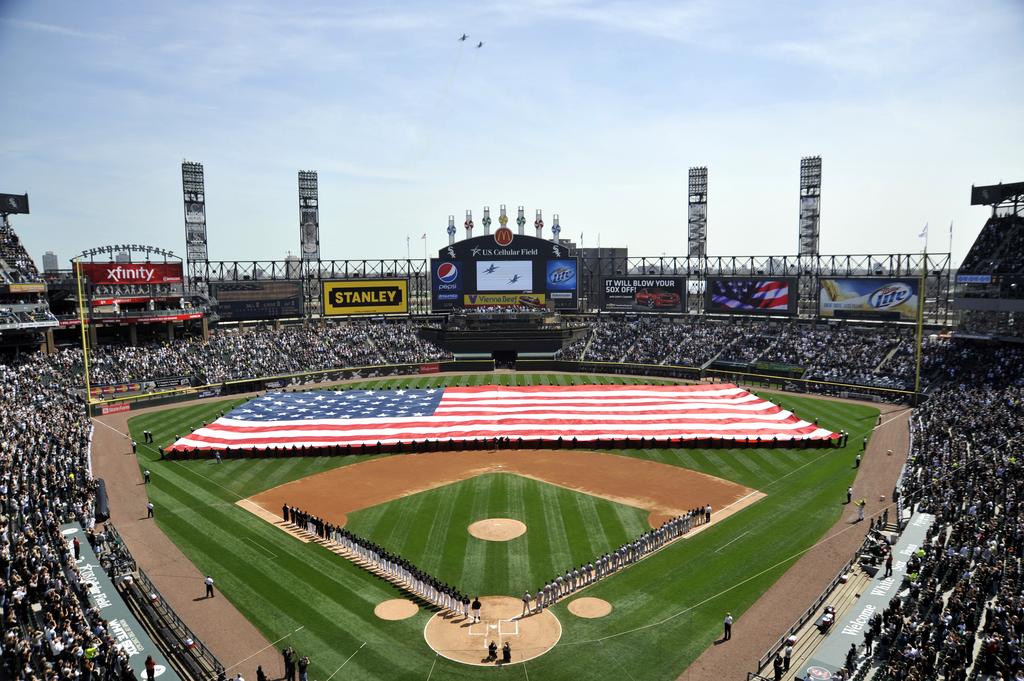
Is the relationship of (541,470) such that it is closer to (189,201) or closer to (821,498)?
(821,498)

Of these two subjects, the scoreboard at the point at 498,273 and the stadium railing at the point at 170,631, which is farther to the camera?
the scoreboard at the point at 498,273

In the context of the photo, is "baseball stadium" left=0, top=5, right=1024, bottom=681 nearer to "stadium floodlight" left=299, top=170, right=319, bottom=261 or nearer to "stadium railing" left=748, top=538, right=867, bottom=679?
"stadium railing" left=748, top=538, right=867, bottom=679

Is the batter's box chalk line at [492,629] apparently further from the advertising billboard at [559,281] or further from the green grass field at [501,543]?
the advertising billboard at [559,281]

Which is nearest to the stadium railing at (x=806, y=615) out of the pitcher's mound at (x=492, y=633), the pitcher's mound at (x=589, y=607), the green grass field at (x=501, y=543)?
the pitcher's mound at (x=589, y=607)

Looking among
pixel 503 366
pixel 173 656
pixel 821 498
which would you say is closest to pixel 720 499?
pixel 821 498

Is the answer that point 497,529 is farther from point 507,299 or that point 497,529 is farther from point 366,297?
point 366,297
